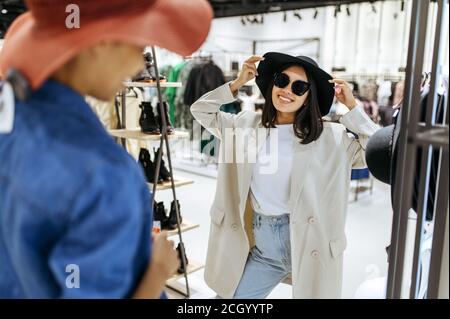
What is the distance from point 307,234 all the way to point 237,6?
546 cm

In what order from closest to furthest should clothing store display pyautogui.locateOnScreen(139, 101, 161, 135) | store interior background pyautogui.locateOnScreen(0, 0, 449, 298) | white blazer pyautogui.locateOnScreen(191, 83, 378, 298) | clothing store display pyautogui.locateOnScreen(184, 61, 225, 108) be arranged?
white blazer pyautogui.locateOnScreen(191, 83, 378, 298), clothing store display pyautogui.locateOnScreen(139, 101, 161, 135), store interior background pyautogui.locateOnScreen(0, 0, 449, 298), clothing store display pyautogui.locateOnScreen(184, 61, 225, 108)

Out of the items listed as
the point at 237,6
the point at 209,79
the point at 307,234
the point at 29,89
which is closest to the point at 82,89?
the point at 29,89

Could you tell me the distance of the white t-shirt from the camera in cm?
151

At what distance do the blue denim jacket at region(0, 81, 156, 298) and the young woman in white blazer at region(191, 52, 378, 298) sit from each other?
3.07 ft

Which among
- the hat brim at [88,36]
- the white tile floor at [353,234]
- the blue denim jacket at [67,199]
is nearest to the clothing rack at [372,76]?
the white tile floor at [353,234]

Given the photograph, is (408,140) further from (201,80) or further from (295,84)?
(201,80)

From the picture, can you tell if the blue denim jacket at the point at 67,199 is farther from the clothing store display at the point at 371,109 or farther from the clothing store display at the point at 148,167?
the clothing store display at the point at 371,109

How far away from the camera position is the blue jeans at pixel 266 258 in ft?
5.03

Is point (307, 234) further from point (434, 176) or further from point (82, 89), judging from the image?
point (82, 89)

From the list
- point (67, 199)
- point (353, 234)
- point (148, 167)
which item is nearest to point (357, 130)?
point (67, 199)

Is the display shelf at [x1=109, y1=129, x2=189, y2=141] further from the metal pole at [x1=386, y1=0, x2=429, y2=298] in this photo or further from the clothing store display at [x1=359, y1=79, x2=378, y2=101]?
the clothing store display at [x1=359, y1=79, x2=378, y2=101]

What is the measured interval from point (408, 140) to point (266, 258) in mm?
1007

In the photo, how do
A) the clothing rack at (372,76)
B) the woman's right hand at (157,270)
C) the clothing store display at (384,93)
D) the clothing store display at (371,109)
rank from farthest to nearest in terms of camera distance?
the clothing rack at (372,76) → the clothing store display at (384,93) → the clothing store display at (371,109) → the woman's right hand at (157,270)

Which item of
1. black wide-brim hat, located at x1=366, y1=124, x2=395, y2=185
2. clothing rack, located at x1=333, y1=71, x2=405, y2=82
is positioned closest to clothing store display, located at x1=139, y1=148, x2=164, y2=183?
black wide-brim hat, located at x1=366, y1=124, x2=395, y2=185
